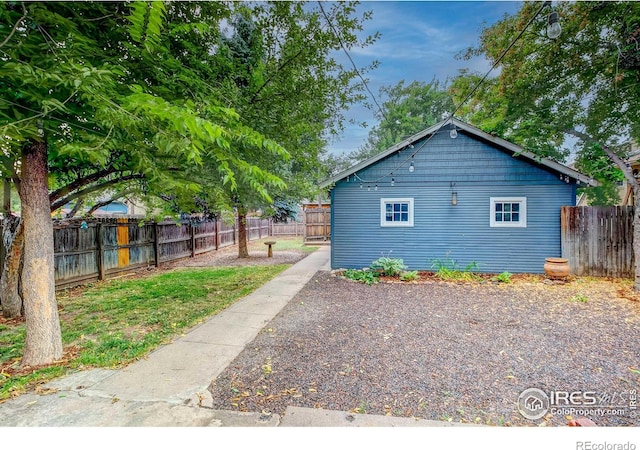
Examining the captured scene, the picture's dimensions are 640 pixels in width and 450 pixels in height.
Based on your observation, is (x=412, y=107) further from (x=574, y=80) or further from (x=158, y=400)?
(x=158, y=400)

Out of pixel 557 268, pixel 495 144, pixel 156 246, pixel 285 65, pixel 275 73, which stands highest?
pixel 285 65

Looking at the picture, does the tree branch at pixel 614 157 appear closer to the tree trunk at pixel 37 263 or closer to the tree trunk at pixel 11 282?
the tree trunk at pixel 37 263

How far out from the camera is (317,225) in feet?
58.9

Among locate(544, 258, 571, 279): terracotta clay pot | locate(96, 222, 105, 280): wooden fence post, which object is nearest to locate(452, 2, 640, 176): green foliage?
locate(544, 258, 571, 279): terracotta clay pot

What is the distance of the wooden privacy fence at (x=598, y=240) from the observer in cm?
759

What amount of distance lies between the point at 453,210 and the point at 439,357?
5975 millimetres

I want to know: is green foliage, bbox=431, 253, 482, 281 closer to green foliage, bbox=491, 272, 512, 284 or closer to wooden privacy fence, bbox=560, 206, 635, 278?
green foliage, bbox=491, 272, 512, 284

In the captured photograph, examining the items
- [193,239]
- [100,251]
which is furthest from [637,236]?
[193,239]

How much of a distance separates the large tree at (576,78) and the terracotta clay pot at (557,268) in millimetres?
1219

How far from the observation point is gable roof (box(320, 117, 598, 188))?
25.1ft

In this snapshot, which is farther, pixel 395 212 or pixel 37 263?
pixel 395 212

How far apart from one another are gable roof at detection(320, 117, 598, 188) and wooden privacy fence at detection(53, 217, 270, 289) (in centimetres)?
403

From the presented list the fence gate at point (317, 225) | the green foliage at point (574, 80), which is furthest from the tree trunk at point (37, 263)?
the fence gate at point (317, 225)

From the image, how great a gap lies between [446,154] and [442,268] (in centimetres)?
332
